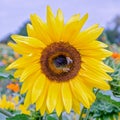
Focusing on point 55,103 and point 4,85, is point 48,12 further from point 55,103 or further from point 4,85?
point 4,85

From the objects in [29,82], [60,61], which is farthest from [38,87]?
[60,61]

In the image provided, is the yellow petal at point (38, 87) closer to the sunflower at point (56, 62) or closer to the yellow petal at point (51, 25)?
the sunflower at point (56, 62)

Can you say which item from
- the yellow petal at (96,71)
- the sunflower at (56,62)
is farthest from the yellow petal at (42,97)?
the yellow petal at (96,71)

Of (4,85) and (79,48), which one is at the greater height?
(79,48)

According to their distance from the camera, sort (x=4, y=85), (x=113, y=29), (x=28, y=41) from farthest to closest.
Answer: (x=113, y=29) → (x=4, y=85) → (x=28, y=41)

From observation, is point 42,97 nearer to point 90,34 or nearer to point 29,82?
point 29,82

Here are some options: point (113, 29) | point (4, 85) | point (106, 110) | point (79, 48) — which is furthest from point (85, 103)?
point (113, 29)

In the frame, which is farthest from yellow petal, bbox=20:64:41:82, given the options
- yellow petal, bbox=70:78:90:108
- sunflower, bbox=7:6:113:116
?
yellow petal, bbox=70:78:90:108
